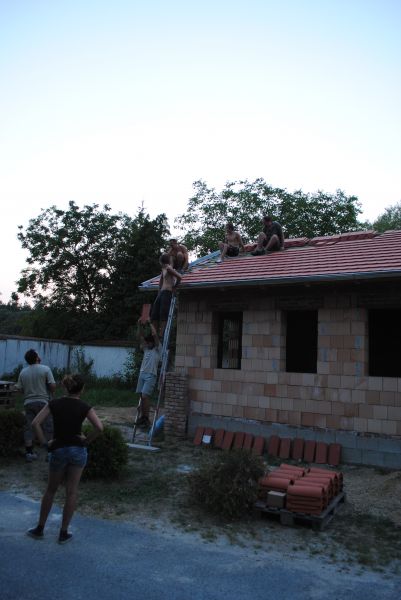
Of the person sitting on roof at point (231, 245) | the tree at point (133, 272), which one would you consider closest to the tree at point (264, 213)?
the tree at point (133, 272)

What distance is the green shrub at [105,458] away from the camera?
7.66 m

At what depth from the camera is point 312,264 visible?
10.4 m

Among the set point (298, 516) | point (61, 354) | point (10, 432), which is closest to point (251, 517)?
point (298, 516)

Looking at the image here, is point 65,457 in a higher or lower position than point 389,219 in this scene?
lower

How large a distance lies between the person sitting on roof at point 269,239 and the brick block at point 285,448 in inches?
194

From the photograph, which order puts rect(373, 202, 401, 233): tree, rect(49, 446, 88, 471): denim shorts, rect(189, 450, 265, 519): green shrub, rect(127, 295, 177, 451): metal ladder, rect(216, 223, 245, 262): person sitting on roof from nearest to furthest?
1. rect(49, 446, 88, 471): denim shorts
2. rect(189, 450, 265, 519): green shrub
3. rect(127, 295, 177, 451): metal ladder
4. rect(216, 223, 245, 262): person sitting on roof
5. rect(373, 202, 401, 233): tree

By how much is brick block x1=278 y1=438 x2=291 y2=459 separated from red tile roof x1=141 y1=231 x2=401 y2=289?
312 cm

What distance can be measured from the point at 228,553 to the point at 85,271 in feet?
89.4

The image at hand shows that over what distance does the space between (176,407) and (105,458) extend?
3.82m

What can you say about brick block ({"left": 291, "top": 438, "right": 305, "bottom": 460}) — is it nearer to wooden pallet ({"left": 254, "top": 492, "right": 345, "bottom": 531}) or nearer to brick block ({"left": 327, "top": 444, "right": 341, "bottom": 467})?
brick block ({"left": 327, "top": 444, "right": 341, "bottom": 467})

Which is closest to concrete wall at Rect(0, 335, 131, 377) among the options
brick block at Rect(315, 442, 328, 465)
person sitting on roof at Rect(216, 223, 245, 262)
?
person sitting on roof at Rect(216, 223, 245, 262)

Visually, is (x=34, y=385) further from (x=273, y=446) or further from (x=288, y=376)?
(x=288, y=376)

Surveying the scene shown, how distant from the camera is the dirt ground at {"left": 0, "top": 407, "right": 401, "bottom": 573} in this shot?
217 inches

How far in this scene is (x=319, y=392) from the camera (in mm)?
9773
